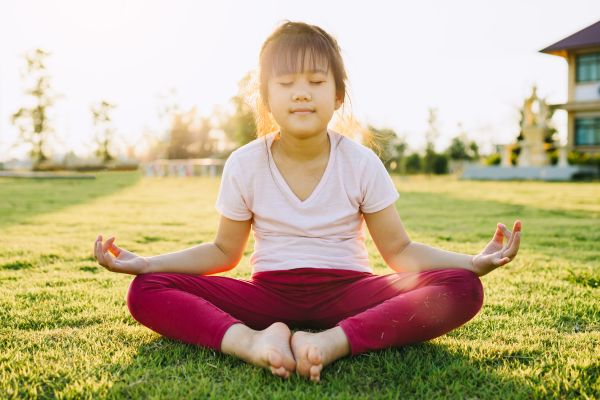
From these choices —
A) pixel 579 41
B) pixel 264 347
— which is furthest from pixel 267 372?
pixel 579 41

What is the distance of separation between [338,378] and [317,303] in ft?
1.65

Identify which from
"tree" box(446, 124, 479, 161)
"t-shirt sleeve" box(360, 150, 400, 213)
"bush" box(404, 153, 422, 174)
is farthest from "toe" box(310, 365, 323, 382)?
"tree" box(446, 124, 479, 161)

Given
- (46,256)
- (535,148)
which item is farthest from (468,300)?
(535,148)

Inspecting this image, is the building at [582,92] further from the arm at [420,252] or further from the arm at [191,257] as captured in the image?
the arm at [191,257]

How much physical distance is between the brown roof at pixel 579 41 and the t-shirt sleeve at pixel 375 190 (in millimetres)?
24427

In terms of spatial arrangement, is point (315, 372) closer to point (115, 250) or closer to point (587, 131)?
point (115, 250)

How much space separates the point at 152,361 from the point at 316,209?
2.61 ft

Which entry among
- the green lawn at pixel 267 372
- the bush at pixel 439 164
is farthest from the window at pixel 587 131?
Result: the green lawn at pixel 267 372

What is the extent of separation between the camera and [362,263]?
2252mm

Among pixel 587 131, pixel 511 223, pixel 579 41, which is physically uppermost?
pixel 579 41

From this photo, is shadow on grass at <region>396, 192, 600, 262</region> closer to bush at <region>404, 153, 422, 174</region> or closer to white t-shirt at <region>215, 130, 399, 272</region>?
white t-shirt at <region>215, 130, 399, 272</region>

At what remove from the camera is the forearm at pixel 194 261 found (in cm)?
Result: 214

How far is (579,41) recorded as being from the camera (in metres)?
23.7

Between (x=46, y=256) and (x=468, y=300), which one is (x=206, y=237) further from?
(x=468, y=300)
